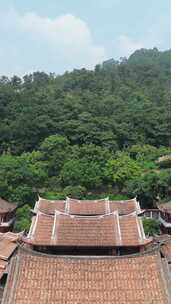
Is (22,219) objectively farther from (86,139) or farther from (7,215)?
(86,139)

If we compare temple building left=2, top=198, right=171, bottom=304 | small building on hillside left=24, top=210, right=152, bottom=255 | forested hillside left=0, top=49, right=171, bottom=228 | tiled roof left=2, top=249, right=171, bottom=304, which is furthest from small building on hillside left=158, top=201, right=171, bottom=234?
tiled roof left=2, top=249, right=171, bottom=304

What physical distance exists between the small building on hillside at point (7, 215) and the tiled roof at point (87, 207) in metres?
3.64

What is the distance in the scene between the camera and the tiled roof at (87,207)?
1150 inches

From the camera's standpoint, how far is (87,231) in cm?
2192

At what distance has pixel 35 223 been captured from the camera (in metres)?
23.0

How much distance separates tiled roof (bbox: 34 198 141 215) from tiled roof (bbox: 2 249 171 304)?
14.7 m

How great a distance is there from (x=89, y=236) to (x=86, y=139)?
30.7m

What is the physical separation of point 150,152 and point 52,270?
37.7m

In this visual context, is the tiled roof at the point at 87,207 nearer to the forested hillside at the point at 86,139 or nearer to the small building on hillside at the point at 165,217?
the small building on hillside at the point at 165,217

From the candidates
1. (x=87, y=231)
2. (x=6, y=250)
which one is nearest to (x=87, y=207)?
(x=87, y=231)

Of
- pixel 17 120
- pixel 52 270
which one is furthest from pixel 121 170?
pixel 52 270

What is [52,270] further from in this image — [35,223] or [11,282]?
[35,223]

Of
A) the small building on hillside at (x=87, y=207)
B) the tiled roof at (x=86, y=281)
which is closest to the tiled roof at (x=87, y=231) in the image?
the small building on hillside at (x=87, y=207)

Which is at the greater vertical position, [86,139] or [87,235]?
[86,139]
